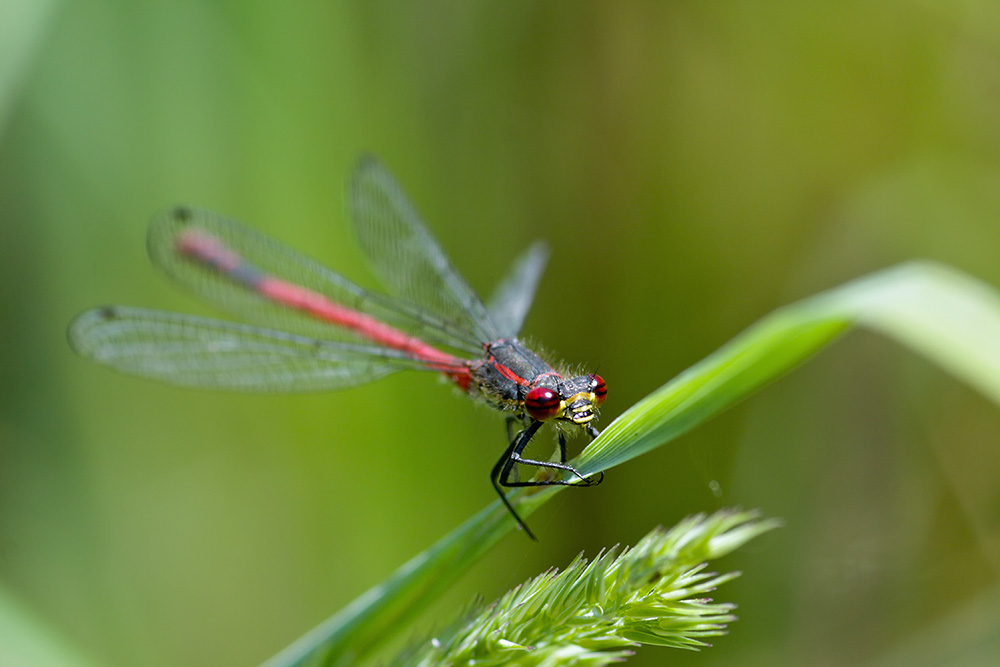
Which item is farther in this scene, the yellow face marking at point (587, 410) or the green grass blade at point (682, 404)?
the yellow face marking at point (587, 410)

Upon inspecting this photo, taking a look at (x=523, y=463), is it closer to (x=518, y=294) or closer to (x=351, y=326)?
(x=518, y=294)

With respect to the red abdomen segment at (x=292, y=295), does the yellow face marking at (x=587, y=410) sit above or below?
below

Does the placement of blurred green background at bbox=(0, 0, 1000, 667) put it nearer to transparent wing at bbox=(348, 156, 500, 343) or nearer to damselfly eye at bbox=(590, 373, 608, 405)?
transparent wing at bbox=(348, 156, 500, 343)

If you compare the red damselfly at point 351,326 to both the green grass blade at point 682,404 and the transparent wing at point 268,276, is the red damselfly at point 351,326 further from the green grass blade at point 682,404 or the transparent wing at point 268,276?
the green grass blade at point 682,404

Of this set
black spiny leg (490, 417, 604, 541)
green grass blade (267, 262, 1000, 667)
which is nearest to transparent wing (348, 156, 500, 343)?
black spiny leg (490, 417, 604, 541)

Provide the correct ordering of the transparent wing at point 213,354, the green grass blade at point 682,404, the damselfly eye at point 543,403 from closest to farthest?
the green grass blade at point 682,404 < the damselfly eye at point 543,403 < the transparent wing at point 213,354

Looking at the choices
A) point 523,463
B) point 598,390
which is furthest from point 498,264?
point 523,463

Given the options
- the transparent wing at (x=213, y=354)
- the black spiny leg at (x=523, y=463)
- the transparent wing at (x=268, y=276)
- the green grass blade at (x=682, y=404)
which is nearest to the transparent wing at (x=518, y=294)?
the transparent wing at (x=268, y=276)
